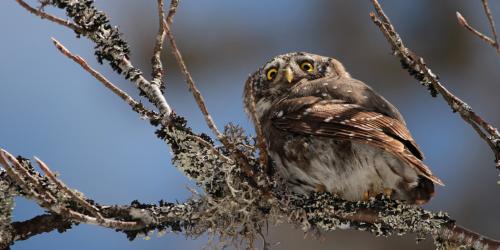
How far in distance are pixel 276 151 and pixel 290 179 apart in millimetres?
156

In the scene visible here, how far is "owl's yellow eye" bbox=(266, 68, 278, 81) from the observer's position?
4.21 metres

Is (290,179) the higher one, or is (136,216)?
(290,179)

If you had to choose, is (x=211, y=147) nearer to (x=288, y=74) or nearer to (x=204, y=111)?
(x=204, y=111)

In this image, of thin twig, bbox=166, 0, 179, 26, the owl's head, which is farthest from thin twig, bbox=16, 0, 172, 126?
the owl's head

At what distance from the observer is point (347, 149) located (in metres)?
3.30

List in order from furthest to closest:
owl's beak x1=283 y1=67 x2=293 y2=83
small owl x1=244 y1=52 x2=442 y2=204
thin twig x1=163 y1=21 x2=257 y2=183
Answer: owl's beak x1=283 y1=67 x2=293 y2=83
small owl x1=244 y1=52 x2=442 y2=204
thin twig x1=163 y1=21 x2=257 y2=183

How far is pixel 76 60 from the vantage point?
2.64 m

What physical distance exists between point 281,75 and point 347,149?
1011 millimetres

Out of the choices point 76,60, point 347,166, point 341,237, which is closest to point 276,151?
point 347,166

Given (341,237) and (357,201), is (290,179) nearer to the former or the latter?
(357,201)

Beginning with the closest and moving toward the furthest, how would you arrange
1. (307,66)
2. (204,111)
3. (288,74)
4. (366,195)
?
(204,111) < (366,195) < (288,74) < (307,66)

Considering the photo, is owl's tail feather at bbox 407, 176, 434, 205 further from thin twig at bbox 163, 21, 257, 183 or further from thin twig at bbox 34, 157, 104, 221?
thin twig at bbox 34, 157, 104, 221

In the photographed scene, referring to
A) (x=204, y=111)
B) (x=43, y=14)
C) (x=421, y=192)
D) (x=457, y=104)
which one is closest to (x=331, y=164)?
(x=421, y=192)

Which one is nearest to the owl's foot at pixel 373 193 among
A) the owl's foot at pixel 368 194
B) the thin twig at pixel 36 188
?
the owl's foot at pixel 368 194
